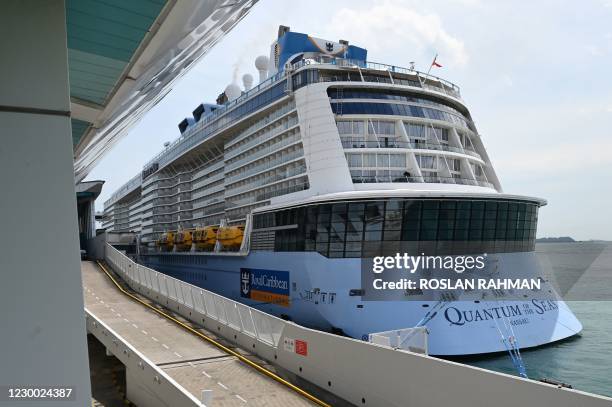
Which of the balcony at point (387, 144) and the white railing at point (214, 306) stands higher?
the balcony at point (387, 144)

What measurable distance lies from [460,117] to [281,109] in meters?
9.93

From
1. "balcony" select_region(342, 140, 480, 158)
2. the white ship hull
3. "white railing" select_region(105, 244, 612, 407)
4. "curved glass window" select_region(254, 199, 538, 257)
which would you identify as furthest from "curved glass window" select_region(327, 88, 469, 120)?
"white railing" select_region(105, 244, 612, 407)

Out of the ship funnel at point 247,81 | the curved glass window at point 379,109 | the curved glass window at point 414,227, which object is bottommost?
the curved glass window at point 414,227

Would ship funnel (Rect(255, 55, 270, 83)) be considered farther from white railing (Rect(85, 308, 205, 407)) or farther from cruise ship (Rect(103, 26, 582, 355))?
white railing (Rect(85, 308, 205, 407))

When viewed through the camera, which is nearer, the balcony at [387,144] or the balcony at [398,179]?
the balcony at [398,179]

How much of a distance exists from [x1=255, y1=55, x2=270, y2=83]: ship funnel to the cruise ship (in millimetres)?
4281

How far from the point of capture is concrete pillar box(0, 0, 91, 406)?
3611 millimetres

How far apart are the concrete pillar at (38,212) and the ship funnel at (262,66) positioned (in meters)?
39.5

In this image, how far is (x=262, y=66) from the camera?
42438mm

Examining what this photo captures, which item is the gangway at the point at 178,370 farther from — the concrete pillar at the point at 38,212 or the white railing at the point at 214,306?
the concrete pillar at the point at 38,212

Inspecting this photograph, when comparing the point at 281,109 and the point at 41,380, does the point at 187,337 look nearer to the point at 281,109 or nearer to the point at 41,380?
the point at 41,380

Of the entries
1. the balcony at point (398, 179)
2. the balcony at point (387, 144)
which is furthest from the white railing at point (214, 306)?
the balcony at point (387, 144)

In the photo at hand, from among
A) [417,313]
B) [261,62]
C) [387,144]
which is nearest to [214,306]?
[417,313]

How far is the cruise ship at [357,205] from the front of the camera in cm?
2019
